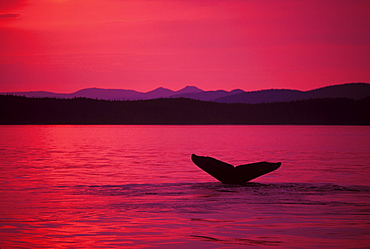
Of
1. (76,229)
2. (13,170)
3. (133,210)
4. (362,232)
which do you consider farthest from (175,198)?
(13,170)

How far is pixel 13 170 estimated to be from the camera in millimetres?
34312

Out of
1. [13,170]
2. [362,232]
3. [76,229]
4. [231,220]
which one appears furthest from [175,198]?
[13,170]

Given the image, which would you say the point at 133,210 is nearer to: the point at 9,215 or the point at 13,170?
the point at 9,215

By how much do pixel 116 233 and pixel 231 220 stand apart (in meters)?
3.55

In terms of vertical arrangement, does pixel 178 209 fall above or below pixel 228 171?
below

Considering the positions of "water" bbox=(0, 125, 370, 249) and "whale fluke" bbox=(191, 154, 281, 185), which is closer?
"water" bbox=(0, 125, 370, 249)

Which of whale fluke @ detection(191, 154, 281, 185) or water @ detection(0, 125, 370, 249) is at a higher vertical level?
whale fluke @ detection(191, 154, 281, 185)

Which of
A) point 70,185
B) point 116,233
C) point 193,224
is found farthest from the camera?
point 70,185

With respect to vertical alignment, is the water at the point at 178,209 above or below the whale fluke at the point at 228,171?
below

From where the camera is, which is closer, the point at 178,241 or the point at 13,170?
the point at 178,241

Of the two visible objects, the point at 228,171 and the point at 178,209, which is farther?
the point at 228,171

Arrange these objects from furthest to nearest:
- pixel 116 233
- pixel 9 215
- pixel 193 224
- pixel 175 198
→ pixel 175 198 < pixel 9 215 < pixel 193 224 < pixel 116 233

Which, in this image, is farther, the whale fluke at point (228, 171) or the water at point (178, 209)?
the whale fluke at point (228, 171)

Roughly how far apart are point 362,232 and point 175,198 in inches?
319
